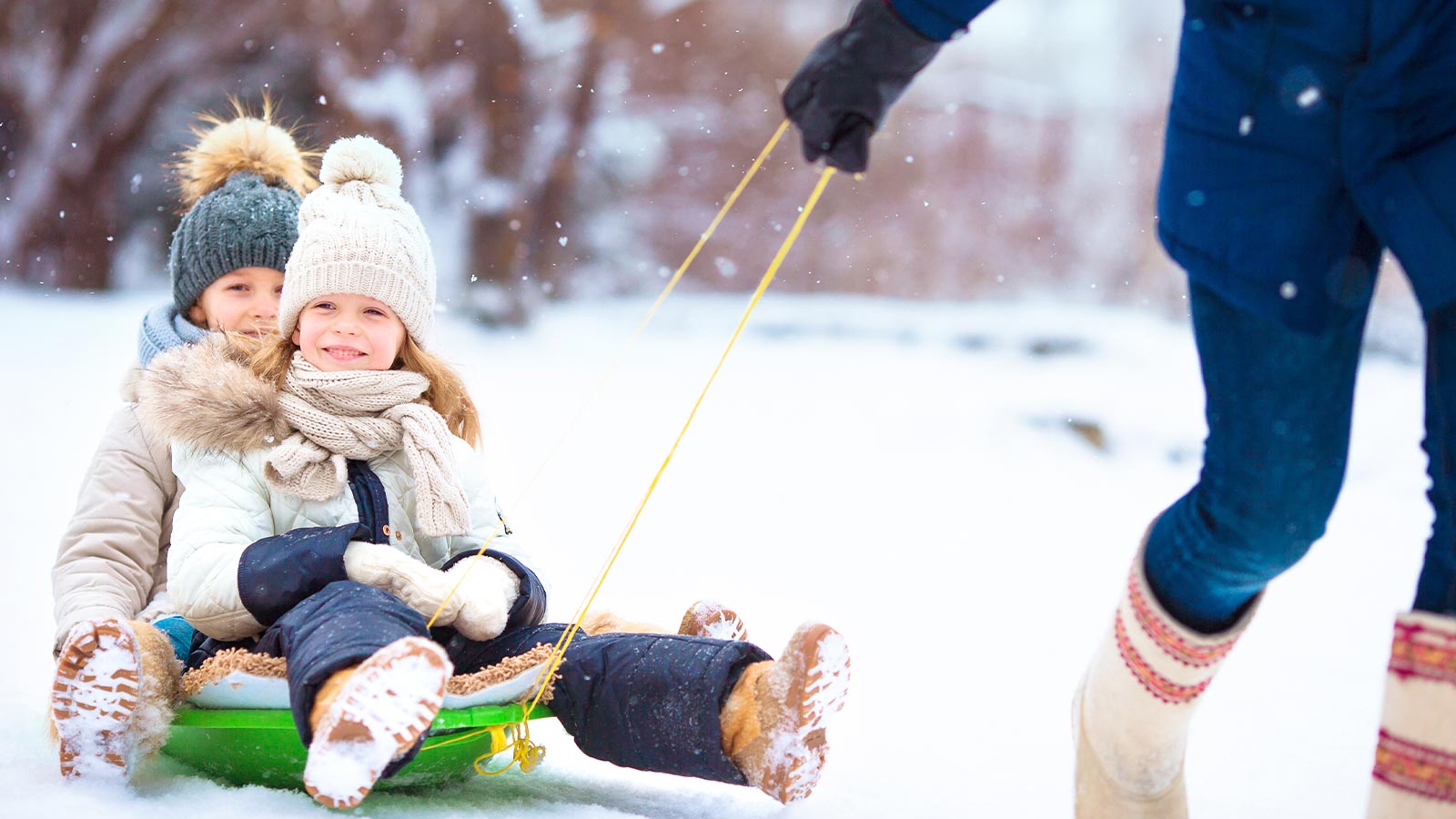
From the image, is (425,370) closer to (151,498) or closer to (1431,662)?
(151,498)

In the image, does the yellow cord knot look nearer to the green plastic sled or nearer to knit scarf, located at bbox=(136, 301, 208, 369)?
the green plastic sled

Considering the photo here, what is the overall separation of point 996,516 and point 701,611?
1.92m

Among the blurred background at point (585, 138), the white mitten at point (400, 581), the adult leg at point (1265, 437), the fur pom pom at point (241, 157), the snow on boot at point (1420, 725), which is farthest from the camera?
the blurred background at point (585, 138)

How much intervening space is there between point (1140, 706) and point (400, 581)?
680 mm

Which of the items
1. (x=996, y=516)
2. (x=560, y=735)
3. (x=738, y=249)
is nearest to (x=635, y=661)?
(x=560, y=735)

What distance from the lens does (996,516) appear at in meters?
3.15

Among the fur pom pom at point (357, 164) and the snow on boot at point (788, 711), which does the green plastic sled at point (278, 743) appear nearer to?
the snow on boot at point (788, 711)

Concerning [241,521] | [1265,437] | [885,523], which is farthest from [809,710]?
[885,523]

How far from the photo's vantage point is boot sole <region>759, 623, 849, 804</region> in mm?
1062

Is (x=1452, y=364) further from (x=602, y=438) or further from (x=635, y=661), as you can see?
(x=602, y=438)

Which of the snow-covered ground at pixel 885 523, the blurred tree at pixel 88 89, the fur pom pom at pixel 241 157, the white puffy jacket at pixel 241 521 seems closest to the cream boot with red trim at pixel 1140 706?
the snow-covered ground at pixel 885 523

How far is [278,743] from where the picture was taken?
110cm

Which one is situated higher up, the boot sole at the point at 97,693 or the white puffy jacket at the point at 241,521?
the white puffy jacket at the point at 241,521

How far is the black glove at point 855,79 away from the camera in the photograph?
91cm
